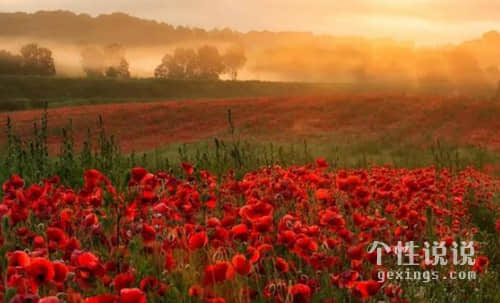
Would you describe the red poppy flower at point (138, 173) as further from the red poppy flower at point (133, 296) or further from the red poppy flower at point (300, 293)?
the red poppy flower at point (133, 296)

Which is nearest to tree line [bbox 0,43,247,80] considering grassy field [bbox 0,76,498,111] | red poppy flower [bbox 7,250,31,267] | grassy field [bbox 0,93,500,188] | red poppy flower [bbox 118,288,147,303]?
grassy field [bbox 0,76,498,111]

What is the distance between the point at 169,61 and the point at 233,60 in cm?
1383

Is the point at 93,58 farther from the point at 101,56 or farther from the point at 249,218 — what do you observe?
the point at 249,218

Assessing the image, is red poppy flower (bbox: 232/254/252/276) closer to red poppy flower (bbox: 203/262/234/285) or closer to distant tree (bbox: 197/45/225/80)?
red poppy flower (bbox: 203/262/234/285)

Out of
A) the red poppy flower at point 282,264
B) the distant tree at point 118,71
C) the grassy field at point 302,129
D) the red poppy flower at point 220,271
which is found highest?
the distant tree at point 118,71

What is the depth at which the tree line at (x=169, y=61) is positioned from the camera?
11862cm

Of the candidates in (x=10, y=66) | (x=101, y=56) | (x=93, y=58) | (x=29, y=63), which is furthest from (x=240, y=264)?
(x=101, y=56)

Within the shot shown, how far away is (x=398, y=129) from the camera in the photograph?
72.4ft

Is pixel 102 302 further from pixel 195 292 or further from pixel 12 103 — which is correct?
pixel 12 103

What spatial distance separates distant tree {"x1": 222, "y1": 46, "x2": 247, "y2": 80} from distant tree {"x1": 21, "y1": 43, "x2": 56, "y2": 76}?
3638 centimetres

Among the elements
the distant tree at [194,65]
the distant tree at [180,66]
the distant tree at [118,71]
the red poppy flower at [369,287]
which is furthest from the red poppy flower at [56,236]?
the distant tree at [194,65]

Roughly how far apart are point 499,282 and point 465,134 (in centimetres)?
1623

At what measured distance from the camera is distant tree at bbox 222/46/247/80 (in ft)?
442

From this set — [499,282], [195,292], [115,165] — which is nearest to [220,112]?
[115,165]
